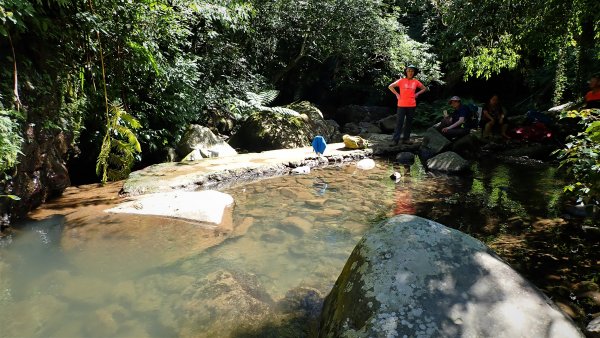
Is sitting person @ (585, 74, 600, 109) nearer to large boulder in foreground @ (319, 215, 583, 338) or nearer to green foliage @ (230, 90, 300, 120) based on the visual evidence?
green foliage @ (230, 90, 300, 120)

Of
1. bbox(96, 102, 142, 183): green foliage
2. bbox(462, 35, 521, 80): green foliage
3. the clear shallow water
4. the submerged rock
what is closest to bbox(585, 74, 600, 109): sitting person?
bbox(462, 35, 521, 80): green foliage

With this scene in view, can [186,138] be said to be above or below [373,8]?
below

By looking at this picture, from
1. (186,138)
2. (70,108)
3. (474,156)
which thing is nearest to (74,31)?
(70,108)

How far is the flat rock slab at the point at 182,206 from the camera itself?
4.59 metres

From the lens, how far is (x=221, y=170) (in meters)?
6.59

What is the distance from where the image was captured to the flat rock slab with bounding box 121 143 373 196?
572 cm

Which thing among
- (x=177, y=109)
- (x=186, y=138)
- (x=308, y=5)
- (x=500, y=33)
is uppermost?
(x=308, y=5)

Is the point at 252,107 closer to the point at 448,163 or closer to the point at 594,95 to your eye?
the point at 448,163

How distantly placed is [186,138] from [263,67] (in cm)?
615

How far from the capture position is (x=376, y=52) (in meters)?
13.8

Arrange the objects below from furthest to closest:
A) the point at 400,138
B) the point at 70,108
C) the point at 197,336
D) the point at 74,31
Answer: the point at 400,138, the point at 70,108, the point at 74,31, the point at 197,336

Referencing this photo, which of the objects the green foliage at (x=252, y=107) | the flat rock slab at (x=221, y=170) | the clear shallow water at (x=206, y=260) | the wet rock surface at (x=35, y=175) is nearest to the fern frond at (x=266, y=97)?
the green foliage at (x=252, y=107)

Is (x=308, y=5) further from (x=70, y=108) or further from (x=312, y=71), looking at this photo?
(x=70, y=108)

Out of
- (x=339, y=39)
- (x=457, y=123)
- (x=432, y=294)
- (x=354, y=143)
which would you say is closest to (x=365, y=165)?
(x=354, y=143)
